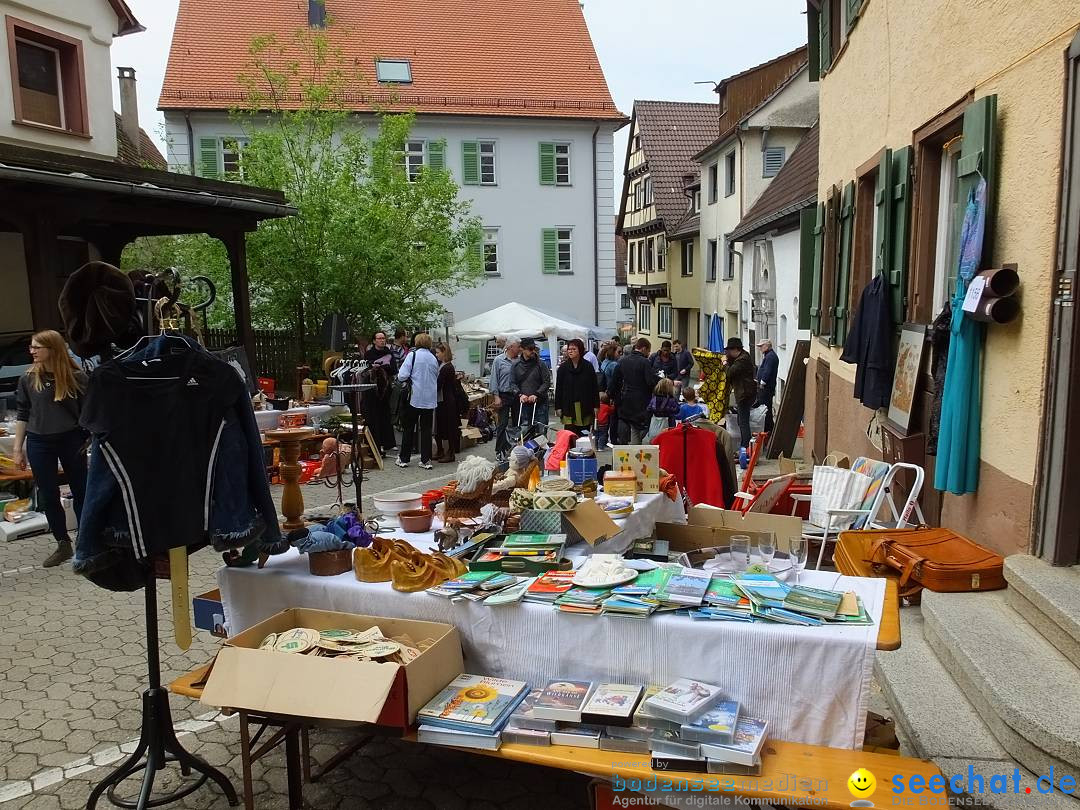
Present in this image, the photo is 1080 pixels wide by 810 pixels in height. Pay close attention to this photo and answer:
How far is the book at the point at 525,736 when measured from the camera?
2695 mm

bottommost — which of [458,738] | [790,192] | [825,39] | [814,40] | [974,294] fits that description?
[458,738]

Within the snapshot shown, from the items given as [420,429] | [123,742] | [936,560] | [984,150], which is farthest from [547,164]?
[123,742]

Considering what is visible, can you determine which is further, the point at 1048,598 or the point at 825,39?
the point at 825,39

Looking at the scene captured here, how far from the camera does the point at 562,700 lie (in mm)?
2791

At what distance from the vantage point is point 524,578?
3.28m

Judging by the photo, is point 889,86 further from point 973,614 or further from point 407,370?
point 407,370

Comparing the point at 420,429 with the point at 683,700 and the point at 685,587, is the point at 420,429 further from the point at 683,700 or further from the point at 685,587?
the point at 683,700

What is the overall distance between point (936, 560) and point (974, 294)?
1.52m

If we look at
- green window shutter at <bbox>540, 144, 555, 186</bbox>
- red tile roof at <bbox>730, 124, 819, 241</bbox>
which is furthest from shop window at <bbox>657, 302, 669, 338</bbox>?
red tile roof at <bbox>730, 124, 819, 241</bbox>

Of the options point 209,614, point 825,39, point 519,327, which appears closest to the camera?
point 209,614

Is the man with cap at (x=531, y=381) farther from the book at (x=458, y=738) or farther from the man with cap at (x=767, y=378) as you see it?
the book at (x=458, y=738)

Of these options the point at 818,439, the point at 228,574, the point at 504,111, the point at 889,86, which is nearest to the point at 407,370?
the point at 818,439

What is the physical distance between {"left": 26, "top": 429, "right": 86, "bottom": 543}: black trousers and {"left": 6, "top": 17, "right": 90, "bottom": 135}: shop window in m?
8.32

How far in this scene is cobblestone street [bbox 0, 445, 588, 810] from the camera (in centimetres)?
332
